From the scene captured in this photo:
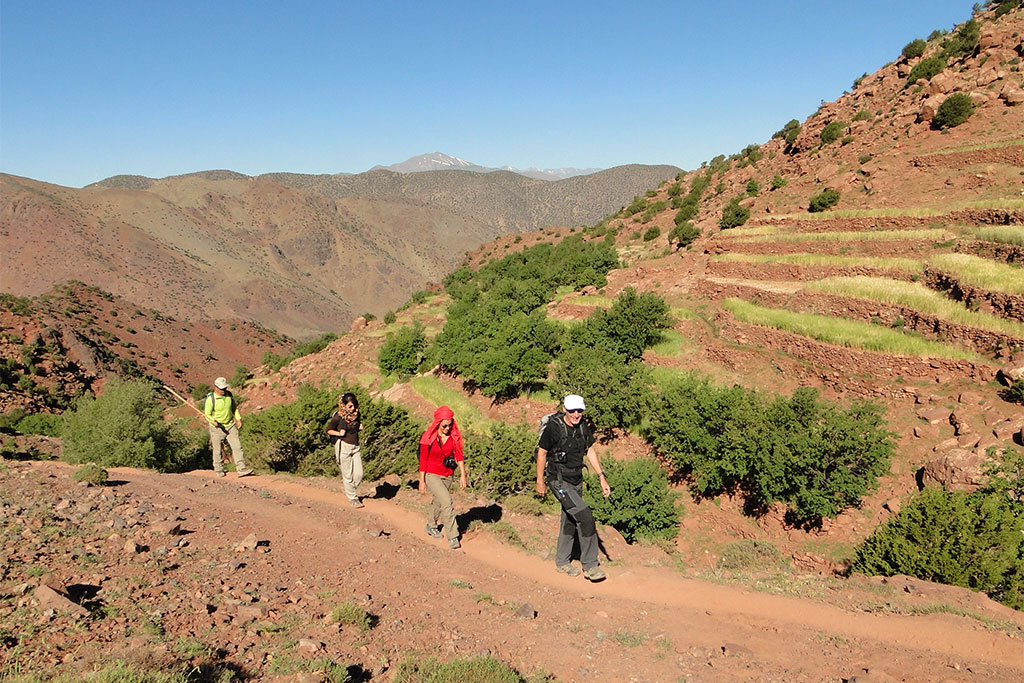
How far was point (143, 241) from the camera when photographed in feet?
323

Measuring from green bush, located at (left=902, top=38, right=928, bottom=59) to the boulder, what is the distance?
3721 cm

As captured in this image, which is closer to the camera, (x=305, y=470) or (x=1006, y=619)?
(x=1006, y=619)

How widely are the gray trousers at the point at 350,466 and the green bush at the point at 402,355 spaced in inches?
674

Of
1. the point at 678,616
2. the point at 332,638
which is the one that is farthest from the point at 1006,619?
the point at 332,638

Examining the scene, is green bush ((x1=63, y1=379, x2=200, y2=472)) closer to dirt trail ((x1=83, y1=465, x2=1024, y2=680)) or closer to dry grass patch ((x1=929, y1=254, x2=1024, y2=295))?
dirt trail ((x1=83, y1=465, x2=1024, y2=680))

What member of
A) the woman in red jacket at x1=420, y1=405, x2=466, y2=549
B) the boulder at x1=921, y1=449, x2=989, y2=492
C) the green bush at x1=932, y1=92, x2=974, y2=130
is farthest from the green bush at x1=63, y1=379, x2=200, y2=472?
the green bush at x1=932, y1=92, x2=974, y2=130

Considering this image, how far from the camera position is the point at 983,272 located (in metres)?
14.7

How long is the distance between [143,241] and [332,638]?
115536mm

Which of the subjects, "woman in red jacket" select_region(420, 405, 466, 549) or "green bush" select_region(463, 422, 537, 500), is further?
A: "green bush" select_region(463, 422, 537, 500)

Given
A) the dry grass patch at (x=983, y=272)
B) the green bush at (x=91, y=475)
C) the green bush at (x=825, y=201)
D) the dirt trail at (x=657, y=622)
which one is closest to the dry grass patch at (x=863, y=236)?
the dry grass patch at (x=983, y=272)

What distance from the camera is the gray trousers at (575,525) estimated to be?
624 centimetres

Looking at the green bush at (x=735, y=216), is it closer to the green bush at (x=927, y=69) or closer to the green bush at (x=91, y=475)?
the green bush at (x=927, y=69)

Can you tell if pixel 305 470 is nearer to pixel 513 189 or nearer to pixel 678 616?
pixel 678 616

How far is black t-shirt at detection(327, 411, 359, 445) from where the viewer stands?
8.21m
